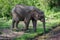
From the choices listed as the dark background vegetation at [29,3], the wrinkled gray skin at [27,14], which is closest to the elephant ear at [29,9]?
the wrinkled gray skin at [27,14]

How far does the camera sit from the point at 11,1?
2392cm

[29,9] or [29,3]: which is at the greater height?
[29,9]

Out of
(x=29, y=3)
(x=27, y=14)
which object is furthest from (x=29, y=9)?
(x=29, y=3)

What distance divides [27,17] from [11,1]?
1103cm

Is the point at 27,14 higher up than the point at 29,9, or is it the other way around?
the point at 29,9

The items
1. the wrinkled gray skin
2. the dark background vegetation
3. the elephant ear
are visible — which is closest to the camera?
the wrinkled gray skin

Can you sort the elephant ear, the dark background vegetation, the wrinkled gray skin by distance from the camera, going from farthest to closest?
the dark background vegetation < the elephant ear < the wrinkled gray skin

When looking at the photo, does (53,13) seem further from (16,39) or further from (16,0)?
(16,39)

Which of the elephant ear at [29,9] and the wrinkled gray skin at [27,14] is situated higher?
the elephant ear at [29,9]

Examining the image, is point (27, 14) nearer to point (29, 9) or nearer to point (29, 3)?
point (29, 9)

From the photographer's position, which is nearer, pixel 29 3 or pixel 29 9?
pixel 29 9

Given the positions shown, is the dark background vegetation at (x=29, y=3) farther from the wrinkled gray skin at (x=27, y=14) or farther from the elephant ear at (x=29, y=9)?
the elephant ear at (x=29, y=9)

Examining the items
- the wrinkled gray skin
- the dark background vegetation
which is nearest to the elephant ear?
the wrinkled gray skin

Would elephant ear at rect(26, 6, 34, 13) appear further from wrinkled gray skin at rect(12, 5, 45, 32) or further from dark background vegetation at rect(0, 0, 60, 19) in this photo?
dark background vegetation at rect(0, 0, 60, 19)
